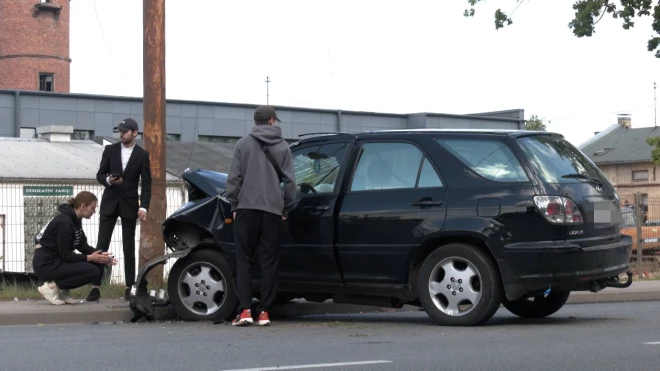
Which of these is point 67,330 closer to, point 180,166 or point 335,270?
point 335,270

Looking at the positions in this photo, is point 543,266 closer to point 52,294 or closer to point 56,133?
point 52,294

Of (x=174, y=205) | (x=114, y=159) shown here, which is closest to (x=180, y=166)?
(x=174, y=205)

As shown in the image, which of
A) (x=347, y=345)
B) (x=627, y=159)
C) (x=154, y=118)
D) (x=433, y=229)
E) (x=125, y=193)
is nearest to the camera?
(x=347, y=345)

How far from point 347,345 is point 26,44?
184 ft

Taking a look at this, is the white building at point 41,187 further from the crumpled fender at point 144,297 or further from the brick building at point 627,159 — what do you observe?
the brick building at point 627,159

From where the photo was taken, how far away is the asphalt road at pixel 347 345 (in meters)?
6.72

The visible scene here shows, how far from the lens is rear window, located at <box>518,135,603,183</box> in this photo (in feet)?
29.5

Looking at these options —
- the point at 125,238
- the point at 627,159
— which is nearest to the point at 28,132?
the point at 627,159

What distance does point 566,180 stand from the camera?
29.5 feet

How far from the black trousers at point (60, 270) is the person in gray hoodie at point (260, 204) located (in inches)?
86.7

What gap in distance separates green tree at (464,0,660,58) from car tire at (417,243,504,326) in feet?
44.8

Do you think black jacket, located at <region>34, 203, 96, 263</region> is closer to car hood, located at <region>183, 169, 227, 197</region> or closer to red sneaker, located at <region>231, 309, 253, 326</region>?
car hood, located at <region>183, 169, 227, 197</region>

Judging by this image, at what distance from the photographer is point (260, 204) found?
30.7ft

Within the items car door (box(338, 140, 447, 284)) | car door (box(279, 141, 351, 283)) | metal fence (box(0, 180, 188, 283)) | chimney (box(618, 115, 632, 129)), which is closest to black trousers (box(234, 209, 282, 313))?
car door (box(279, 141, 351, 283))
